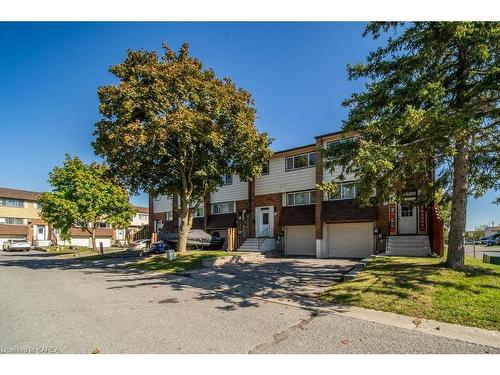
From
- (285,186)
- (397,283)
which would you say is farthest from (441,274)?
(285,186)

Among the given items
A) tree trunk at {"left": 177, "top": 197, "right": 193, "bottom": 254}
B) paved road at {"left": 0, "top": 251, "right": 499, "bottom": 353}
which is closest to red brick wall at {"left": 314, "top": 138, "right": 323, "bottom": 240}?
tree trunk at {"left": 177, "top": 197, "right": 193, "bottom": 254}

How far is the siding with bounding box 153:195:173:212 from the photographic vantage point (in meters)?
32.6

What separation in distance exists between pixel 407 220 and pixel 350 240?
3.66 metres

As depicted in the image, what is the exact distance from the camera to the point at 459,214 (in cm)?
994

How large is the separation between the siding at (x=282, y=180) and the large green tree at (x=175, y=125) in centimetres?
490

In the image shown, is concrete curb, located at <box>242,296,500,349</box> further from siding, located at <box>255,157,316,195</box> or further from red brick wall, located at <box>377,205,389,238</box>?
siding, located at <box>255,157,316,195</box>

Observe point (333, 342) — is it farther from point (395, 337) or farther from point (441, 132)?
point (441, 132)

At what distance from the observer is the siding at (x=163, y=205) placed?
107 feet

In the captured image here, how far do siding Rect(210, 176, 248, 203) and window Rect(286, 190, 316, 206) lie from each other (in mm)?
4178

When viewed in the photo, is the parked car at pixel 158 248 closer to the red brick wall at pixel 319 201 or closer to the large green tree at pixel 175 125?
the large green tree at pixel 175 125

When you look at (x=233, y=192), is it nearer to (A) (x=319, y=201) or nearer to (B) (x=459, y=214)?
(A) (x=319, y=201)

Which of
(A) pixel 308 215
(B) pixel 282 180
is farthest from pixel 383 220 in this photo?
(B) pixel 282 180

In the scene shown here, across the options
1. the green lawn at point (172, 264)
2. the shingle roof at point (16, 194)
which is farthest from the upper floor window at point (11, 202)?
the green lawn at point (172, 264)

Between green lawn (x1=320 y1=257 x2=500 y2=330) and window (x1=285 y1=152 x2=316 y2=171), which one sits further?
window (x1=285 y1=152 x2=316 y2=171)
